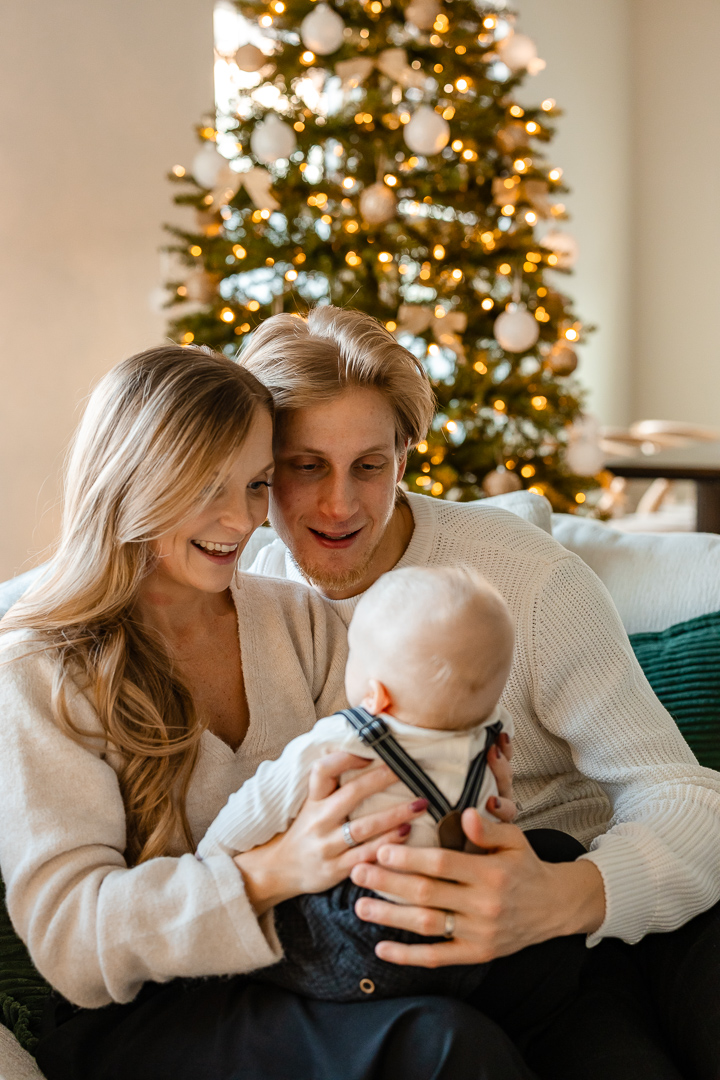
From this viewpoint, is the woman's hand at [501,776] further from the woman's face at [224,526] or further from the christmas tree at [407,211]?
the christmas tree at [407,211]

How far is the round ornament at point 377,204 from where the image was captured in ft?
11.1

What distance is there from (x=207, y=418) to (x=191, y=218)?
333cm

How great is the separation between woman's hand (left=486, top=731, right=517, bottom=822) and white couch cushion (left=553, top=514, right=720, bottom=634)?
88cm

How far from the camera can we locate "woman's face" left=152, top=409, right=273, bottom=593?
130 centimetres

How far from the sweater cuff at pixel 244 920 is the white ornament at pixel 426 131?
279 cm


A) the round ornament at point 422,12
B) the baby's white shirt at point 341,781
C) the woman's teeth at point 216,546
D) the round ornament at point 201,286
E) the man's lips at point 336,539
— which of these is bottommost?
the baby's white shirt at point 341,781

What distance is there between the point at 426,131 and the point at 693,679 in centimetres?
223

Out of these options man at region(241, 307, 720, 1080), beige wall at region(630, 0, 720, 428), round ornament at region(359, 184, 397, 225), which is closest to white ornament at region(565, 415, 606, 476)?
round ornament at region(359, 184, 397, 225)

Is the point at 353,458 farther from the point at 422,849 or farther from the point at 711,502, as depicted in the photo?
the point at 711,502

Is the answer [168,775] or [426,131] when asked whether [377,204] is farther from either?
[168,775]

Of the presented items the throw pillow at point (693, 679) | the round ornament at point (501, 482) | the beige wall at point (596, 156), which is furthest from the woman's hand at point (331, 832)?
the beige wall at point (596, 156)

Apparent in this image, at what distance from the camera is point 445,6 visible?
3.59 meters

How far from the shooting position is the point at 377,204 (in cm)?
338

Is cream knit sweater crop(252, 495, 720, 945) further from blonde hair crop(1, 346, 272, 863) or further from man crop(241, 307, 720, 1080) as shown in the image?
blonde hair crop(1, 346, 272, 863)
